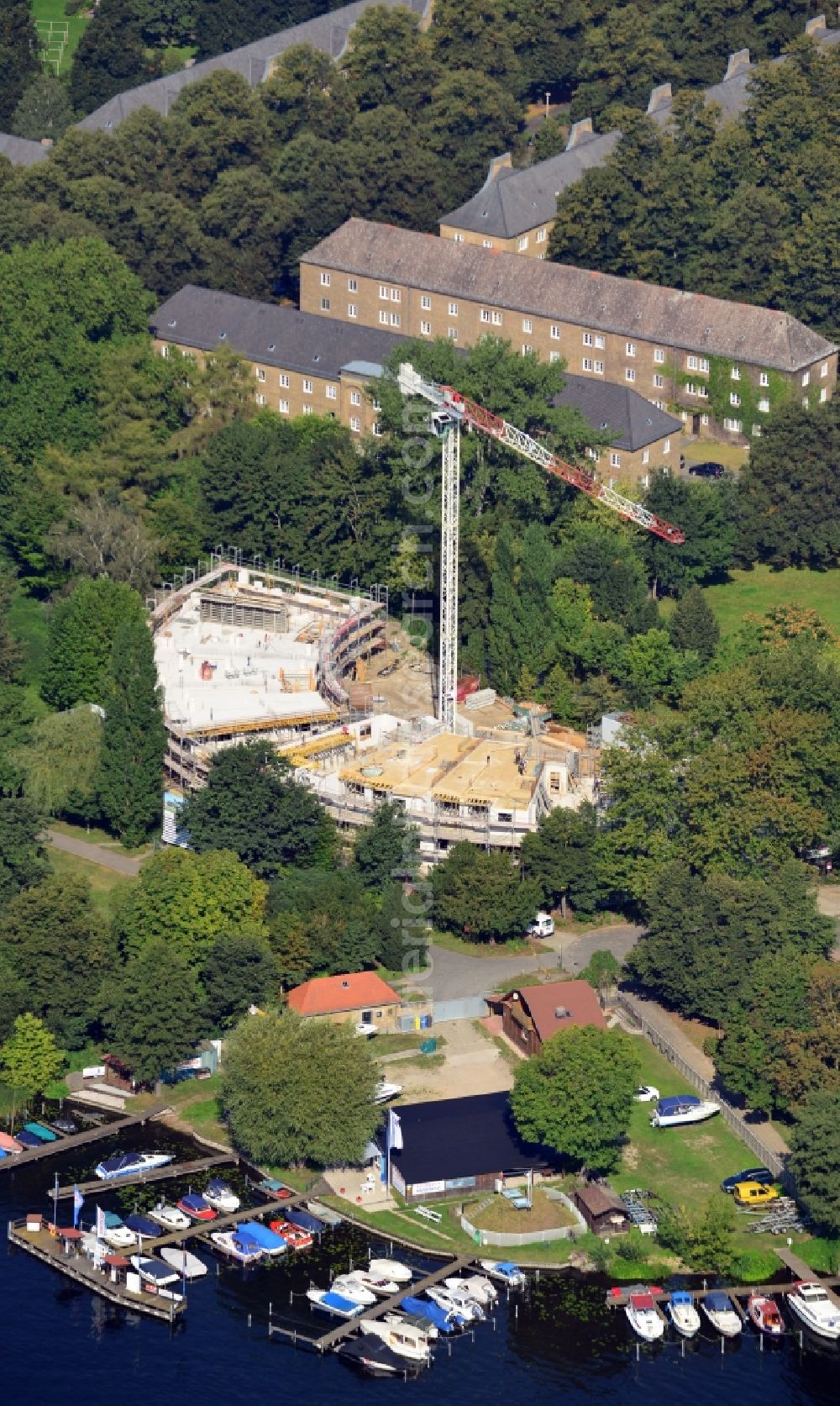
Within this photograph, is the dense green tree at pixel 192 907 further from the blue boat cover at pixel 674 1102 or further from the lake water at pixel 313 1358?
the blue boat cover at pixel 674 1102

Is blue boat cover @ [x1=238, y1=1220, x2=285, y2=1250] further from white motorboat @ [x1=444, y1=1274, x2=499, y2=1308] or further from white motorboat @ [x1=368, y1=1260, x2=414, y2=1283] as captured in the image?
white motorboat @ [x1=444, y1=1274, x2=499, y2=1308]

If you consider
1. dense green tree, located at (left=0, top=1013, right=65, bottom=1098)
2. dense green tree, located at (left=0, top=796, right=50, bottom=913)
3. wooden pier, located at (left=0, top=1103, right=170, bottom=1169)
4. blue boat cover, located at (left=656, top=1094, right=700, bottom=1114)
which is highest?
dense green tree, located at (left=0, top=796, right=50, bottom=913)

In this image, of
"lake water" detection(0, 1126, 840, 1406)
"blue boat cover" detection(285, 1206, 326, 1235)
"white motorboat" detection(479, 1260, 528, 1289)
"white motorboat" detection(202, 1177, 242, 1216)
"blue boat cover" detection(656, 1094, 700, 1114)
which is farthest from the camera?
"blue boat cover" detection(656, 1094, 700, 1114)

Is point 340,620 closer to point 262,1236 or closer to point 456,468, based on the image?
point 456,468

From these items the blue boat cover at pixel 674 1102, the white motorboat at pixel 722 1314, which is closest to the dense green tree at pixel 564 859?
the blue boat cover at pixel 674 1102

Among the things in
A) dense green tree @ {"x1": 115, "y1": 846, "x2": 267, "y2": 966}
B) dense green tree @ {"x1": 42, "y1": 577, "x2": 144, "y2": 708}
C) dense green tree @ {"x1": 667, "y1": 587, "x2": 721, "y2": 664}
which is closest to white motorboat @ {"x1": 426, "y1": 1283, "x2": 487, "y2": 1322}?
dense green tree @ {"x1": 115, "y1": 846, "x2": 267, "y2": 966}

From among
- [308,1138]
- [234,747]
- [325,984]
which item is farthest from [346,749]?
[308,1138]

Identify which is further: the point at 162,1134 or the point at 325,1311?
the point at 162,1134
